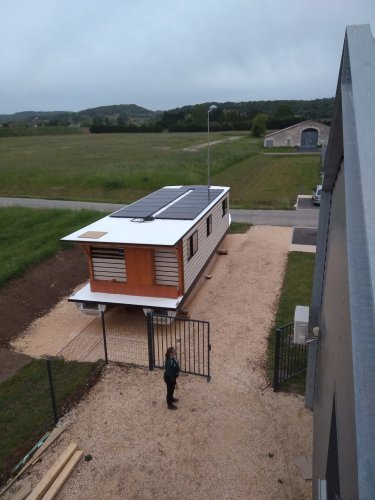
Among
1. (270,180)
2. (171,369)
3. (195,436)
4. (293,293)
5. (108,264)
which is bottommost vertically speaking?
(195,436)

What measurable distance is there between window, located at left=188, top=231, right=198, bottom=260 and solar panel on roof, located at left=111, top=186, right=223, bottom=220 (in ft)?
2.02

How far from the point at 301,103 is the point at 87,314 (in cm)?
15132

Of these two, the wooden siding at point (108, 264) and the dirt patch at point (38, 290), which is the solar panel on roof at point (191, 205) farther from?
the dirt patch at point (38, 290)

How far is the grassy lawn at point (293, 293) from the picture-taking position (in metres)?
9.62

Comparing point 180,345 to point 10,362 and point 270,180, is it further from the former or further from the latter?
point 270,180

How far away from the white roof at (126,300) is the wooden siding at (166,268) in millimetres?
509

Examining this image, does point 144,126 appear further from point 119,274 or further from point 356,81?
point 356,81

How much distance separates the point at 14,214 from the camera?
22.1 metres

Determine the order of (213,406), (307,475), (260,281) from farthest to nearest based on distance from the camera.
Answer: (260,281) < (213,406) < (307,475)

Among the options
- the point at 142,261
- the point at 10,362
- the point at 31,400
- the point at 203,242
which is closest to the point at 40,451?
the point at 31,400

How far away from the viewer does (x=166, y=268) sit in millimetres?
11883

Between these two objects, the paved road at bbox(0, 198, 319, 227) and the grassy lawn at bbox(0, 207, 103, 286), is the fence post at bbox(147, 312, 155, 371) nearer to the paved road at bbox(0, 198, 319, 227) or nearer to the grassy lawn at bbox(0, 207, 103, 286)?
the grassy lawn at bbox(0, 207, 103, 286)

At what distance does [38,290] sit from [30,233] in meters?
5.91

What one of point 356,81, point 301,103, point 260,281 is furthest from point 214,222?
point 301,103
